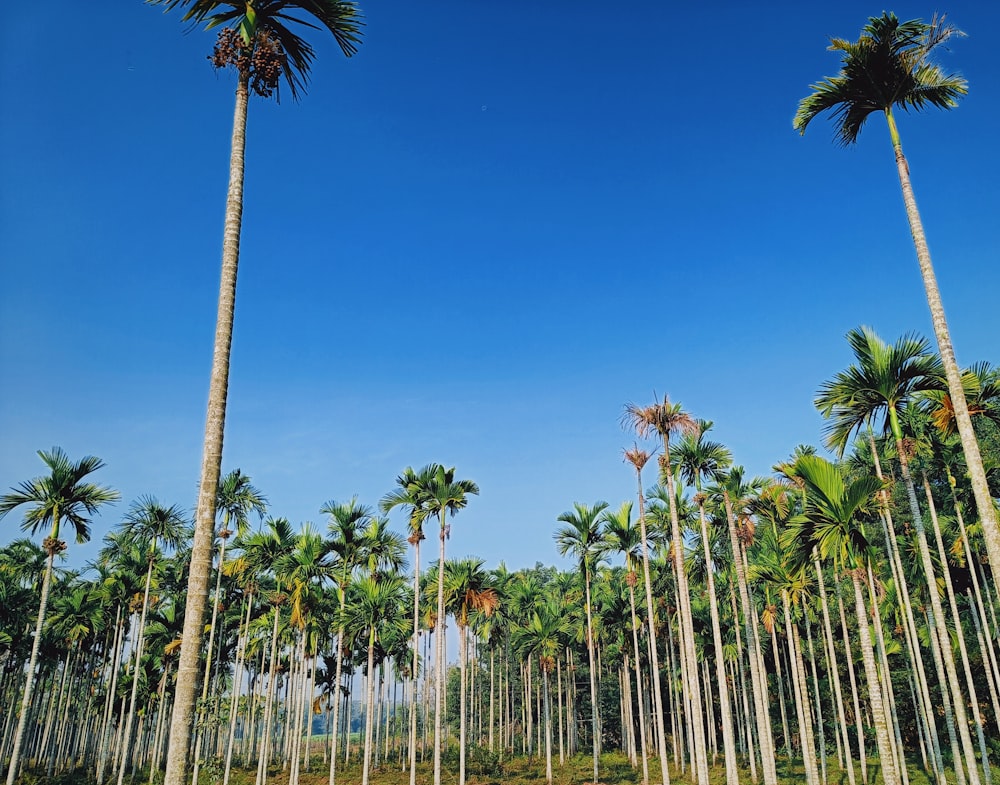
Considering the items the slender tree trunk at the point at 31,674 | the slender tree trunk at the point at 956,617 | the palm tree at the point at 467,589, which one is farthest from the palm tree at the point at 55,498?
the slender tree trunk at the point at 956,617

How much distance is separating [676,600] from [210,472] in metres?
40.0

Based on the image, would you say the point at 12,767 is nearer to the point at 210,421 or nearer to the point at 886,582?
the point at 210,421

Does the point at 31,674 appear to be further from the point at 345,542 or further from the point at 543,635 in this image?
the point at 543,635

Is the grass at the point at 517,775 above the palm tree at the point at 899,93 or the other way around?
the other way around

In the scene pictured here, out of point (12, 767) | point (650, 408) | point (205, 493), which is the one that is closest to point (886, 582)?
point (650, 408)

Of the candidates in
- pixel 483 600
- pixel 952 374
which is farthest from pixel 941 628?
pixel 483 600

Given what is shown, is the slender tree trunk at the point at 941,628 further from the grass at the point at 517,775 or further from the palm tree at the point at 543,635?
the palm tree at the point at 543,635

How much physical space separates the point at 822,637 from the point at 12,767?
49.9 m

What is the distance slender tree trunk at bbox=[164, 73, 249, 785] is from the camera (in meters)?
9.40

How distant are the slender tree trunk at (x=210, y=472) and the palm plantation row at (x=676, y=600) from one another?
8645mm

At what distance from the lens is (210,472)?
10680 mm

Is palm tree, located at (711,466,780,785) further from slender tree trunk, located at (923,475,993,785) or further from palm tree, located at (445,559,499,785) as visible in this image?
palm tree, located at (445,559,499,785)

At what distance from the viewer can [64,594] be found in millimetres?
49031

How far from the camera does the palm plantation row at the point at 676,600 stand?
62.3 ft
